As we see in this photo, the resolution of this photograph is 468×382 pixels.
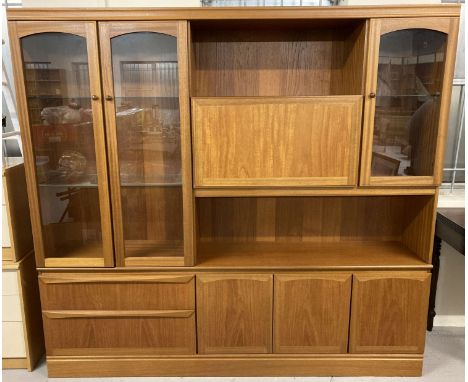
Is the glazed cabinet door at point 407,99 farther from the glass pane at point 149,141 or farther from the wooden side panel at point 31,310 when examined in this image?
the wooden side panel at point 31,310

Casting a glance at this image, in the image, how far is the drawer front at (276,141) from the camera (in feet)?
6.04

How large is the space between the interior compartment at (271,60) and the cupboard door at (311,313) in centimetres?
94

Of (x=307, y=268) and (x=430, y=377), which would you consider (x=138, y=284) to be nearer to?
(x=307, y=268)

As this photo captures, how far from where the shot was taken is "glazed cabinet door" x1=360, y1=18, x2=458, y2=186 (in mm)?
1773

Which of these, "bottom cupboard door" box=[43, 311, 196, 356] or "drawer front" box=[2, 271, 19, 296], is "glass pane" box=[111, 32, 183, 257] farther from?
"drawer front" box=[2, 271, 19, 296]

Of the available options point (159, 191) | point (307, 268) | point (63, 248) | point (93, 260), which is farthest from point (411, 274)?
point (63, 248)

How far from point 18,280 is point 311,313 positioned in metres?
1.47

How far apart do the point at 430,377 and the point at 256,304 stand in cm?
98

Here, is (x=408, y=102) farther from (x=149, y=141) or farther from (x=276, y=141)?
(x=149, y=141)

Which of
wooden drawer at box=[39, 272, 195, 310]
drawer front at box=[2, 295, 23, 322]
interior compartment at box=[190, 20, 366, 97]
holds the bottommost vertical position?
drawer front at box=[2, 295, 23, 322]

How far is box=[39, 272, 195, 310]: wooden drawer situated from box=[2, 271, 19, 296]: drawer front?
6.0 inches

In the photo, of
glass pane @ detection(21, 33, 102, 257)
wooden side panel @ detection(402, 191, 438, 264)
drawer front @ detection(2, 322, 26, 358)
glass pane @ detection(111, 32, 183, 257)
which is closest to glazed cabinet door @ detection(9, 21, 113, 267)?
glass pane @ detection(21, 33, 102, 257)

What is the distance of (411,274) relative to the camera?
2.01 m

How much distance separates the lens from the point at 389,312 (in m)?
2.05
